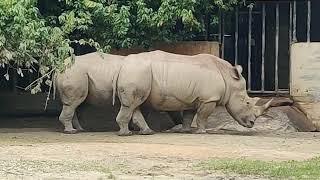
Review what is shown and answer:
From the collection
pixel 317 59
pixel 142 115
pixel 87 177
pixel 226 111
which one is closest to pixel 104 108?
pixel 142 115

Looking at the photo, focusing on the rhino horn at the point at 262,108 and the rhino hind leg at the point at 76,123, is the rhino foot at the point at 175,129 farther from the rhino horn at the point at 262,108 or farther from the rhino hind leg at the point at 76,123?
the rhino hind leg at the point at 76,123

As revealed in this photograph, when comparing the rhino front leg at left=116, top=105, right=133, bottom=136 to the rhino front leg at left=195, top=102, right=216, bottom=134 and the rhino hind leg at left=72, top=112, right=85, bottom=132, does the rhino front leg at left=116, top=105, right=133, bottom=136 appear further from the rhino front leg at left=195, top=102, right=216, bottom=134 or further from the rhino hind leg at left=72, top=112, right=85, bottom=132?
the rhino front leg at left=195, top=102, right=216, bottom=134

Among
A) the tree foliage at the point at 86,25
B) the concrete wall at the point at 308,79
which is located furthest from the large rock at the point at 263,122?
the tree foliage at the point at 86,25

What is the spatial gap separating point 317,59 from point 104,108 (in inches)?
183

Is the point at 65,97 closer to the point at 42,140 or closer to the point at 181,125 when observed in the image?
the point at 42,140

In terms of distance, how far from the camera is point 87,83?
1322 centimetres

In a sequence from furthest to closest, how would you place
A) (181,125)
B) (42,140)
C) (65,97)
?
(181,125) → (65,97) → (42,140)

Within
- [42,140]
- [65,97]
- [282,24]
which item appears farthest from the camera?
[282,24]

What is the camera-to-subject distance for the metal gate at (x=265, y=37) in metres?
15.3

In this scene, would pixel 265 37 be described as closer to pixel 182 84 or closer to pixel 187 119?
pixel 187 119

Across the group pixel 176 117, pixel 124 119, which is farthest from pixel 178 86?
pixel 176 117

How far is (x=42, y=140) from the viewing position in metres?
11.8

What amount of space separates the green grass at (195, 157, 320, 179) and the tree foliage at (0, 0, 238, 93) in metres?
3.74

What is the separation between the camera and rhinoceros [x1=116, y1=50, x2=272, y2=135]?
42.4ft
